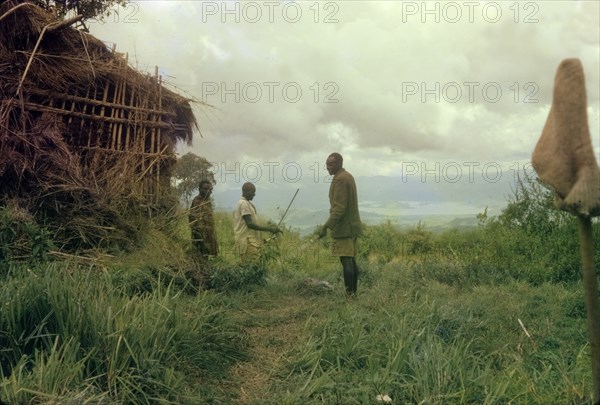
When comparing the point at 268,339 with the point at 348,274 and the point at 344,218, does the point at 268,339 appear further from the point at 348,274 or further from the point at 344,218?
the point at 344,218

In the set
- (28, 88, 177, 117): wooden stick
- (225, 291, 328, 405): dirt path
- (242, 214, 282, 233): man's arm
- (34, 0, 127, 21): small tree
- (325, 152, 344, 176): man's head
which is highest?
(34, 0, 127, 21): small tree

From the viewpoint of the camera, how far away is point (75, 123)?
800 centimetres

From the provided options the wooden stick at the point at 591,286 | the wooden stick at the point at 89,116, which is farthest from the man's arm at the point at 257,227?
the wooden stick at the point at 591,286

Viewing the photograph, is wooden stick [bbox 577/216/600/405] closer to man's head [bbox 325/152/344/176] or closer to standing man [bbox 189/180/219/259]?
man's head [bbox 325/152/344/176]

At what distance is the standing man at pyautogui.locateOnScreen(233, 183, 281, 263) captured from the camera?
8.74m

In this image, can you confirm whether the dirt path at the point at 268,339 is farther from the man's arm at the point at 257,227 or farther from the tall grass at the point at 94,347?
the man's arm at the point at 257,227

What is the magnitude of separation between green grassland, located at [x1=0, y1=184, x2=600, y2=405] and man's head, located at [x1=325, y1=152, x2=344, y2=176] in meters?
1.73

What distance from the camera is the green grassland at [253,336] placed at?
388cm

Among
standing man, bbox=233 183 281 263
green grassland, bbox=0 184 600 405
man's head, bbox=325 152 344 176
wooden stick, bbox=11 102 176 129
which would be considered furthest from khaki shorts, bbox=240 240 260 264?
wooden stick, bbox=11 102 176 129

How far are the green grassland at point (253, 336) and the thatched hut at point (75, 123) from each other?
55cm

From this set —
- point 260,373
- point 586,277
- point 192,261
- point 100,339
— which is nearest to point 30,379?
point 100,339

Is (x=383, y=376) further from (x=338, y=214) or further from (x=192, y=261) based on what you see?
(x=192, y=261)

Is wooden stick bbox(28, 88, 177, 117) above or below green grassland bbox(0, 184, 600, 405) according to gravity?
above

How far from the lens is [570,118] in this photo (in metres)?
2.58
